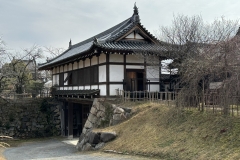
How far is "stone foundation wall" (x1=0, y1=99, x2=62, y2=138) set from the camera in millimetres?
25172

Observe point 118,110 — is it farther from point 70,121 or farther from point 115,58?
point 70,121

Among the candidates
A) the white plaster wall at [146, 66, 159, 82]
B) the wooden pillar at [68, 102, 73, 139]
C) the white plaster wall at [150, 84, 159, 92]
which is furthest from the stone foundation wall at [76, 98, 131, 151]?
the wooden pillar at [68, 102, 73, 139]

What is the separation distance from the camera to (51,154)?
1666cm

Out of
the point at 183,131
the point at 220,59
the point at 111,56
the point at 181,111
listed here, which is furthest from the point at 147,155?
the point at 111,56

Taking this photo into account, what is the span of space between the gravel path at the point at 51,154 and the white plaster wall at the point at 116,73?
513cm

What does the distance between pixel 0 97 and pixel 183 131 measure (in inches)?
821

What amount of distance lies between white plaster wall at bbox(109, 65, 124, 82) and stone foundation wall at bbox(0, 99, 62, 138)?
36.8 ft

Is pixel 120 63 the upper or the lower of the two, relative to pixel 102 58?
lower

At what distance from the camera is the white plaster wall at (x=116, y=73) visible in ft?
57.5

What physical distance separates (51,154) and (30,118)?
10461mm

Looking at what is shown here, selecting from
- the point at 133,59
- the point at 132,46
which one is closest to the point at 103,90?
the point at 133,59

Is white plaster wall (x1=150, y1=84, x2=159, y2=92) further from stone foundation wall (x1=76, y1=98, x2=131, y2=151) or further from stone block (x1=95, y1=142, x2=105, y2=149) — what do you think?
stone block (x1=95, y1=142, x2=105, y2=149)

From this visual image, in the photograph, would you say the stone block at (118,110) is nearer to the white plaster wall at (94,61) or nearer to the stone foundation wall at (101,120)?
the stone foundation wall at (101,120)

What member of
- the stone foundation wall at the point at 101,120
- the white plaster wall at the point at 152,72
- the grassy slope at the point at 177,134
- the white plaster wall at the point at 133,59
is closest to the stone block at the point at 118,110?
the stone foundation wall at the point at 101,120
